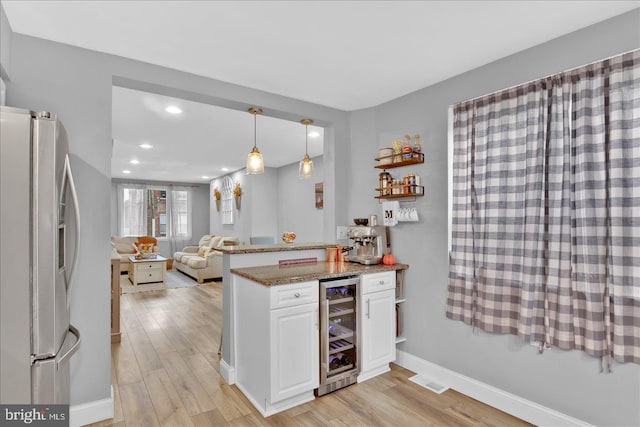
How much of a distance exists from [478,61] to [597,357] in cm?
203

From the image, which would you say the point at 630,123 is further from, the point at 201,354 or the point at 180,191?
the point at 180,191

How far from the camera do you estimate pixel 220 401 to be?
235 cm

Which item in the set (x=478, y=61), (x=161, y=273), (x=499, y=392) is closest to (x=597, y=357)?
(x=499, y=392)

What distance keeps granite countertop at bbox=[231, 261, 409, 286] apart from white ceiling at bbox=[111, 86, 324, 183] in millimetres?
1847

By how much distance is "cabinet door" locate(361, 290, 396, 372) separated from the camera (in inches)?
103

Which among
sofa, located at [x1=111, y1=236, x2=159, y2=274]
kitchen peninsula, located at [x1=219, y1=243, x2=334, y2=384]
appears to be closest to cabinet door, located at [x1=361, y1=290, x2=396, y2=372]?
kitchen peninsula, located at [x1=219, y1=243, x2=334, y2=384]

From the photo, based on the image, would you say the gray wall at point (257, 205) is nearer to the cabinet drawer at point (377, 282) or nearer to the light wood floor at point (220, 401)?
the light wood floor at point (220, 401)

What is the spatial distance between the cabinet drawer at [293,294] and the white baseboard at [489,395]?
3.91 feet

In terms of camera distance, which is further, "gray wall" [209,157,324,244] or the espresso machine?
"gray wall" [209,157,324,244]

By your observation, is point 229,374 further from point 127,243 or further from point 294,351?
point 127,243

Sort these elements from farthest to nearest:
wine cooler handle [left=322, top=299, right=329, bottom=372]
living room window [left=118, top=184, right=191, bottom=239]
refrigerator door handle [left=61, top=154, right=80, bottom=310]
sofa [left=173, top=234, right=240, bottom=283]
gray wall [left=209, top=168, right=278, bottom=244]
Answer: living room window [left=118, top=184, right=191, bottom=239] < gray wall [left=209, top=168, right=278, bottom=244] < sofa [left=173, top=234, right=240, bottom=283] < wine cooler handle [left=322, top=299, right=329, bottom=372] < refrigerator door handle [left=61, top=154, right=80, bottom=310]

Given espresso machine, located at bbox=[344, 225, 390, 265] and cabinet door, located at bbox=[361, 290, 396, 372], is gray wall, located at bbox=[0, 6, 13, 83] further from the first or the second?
cabinet door, located at bbox=[361, 290, 396, 372]
